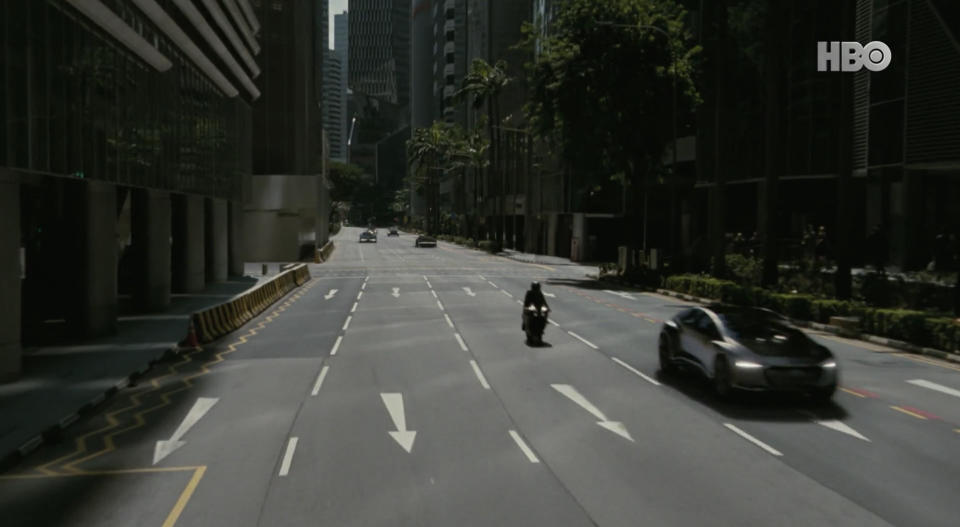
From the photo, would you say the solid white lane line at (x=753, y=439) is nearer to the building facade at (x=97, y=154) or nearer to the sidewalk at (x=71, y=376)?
the sidewalk at (x=71, y=376)

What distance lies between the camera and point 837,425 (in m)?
14.3

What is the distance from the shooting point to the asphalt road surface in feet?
32.7

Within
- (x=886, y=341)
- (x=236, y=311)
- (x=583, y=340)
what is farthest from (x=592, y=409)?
(x=236, y=311)

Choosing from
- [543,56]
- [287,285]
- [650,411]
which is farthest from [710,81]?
[650,411]

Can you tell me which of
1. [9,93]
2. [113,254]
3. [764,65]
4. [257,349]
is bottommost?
[257,349]

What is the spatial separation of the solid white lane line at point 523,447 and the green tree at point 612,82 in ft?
125

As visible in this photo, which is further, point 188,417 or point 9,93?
point 9,93

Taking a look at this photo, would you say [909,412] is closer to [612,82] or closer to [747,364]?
[747,364]

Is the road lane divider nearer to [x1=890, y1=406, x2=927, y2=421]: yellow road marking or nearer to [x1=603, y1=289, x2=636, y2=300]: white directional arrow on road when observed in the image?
[x1=890, y1=406, x2=927, y2=421]: yellow road marking

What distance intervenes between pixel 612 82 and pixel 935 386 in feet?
111

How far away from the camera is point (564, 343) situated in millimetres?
24938

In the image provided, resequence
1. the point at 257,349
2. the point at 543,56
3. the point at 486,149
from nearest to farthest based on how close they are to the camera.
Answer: the point at 257,349 → the point at 543,56 → the point at 486,149

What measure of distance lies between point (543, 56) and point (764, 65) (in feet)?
40.8

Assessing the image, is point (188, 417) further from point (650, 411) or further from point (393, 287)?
point (393, 287)
